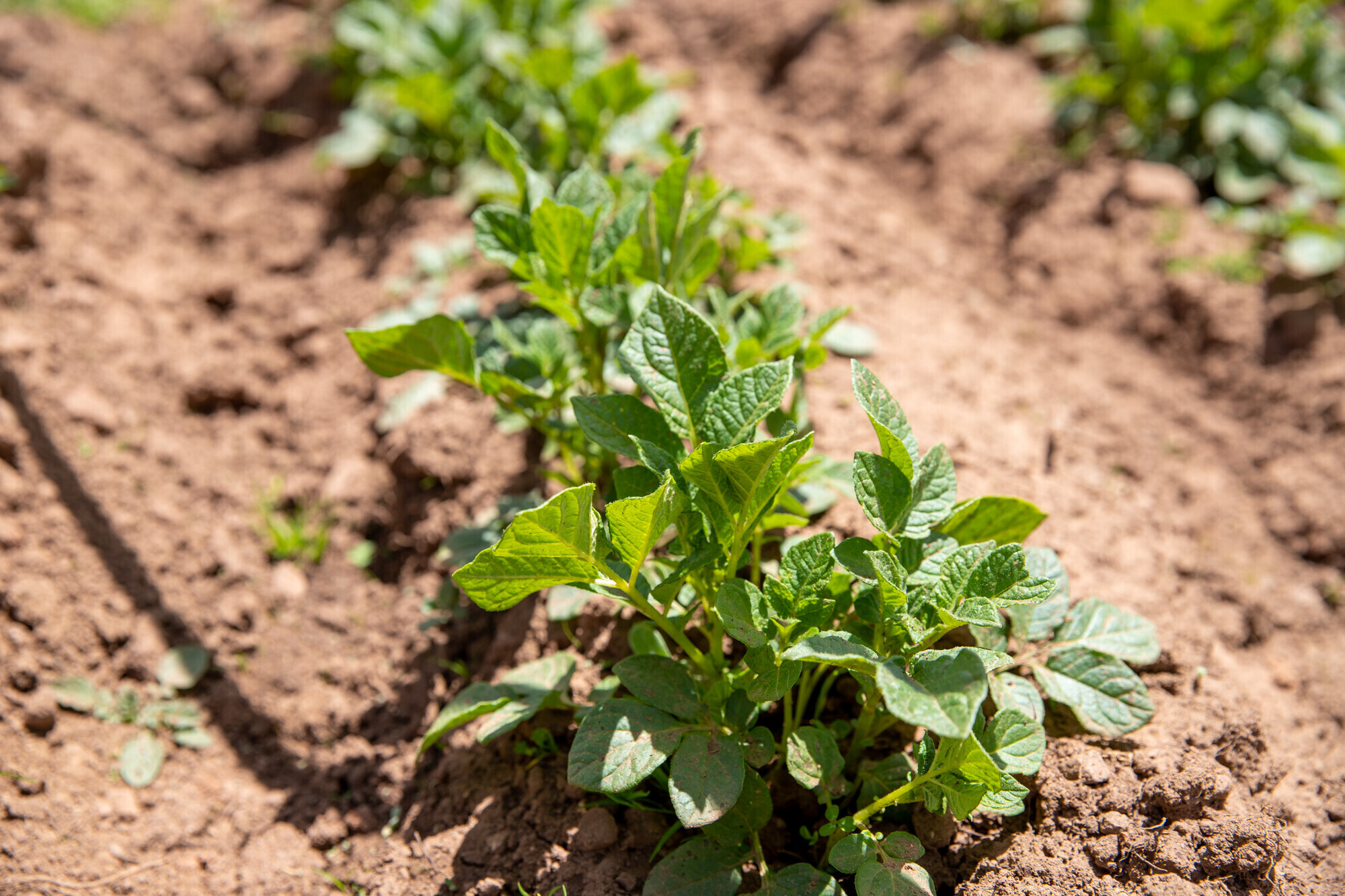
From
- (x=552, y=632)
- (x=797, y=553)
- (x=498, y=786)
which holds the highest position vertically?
(x=797, y=553)

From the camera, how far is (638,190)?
2.32 m

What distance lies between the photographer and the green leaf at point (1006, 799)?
1386 millimetres

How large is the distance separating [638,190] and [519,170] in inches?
19.3

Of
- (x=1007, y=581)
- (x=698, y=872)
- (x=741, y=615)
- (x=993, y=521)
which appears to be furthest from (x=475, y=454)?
(x=1007, y=581)

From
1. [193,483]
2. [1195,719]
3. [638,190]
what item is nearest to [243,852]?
[193,483]

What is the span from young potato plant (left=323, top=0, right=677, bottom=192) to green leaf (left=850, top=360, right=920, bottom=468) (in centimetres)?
165

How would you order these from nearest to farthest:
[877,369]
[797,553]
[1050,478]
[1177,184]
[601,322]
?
[797,553], [601,322], [1050,478], [877,369], [1177,184]

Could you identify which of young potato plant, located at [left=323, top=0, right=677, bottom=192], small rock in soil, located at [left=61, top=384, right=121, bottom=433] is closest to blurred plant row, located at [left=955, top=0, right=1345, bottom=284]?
young potato plant, located at [left=323, top=0, right=677, bottom=192]

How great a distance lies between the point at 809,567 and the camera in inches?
57.2

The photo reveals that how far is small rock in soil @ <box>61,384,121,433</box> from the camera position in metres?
2.58

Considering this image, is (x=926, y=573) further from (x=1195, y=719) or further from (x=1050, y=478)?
(x=1050, y=478)

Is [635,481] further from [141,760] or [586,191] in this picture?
[141,760]

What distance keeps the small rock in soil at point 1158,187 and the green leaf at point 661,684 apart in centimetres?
281

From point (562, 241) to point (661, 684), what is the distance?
91cm
